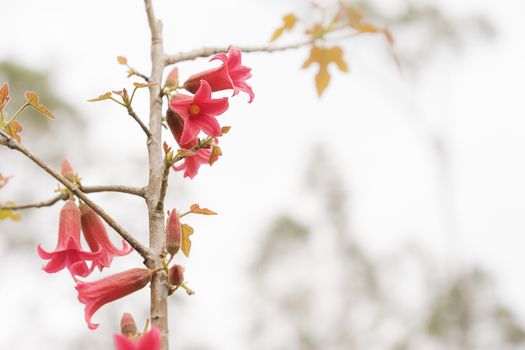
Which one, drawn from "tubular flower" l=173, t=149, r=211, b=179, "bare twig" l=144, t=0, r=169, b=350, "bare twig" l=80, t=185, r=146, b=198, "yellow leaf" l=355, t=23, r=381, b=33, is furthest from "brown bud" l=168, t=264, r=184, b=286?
"yellow leaf" l=355, t=23, r=381, b=33

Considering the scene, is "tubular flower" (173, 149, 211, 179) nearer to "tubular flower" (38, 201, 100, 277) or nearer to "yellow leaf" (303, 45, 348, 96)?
"tubular flower" (38, 201, 100, 277)

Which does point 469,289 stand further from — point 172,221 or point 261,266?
point 172,221

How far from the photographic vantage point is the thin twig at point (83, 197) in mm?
1017

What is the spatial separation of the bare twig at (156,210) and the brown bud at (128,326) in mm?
41

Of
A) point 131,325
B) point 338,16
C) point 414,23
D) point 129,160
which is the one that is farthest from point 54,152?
point 131,325

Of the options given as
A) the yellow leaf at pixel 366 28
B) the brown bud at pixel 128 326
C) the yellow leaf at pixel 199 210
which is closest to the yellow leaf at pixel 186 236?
the yellow leaf at pixel 199 210

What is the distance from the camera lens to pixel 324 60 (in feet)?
6.57

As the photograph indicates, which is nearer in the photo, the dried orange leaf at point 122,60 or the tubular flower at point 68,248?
the tubular flower at point 68,248

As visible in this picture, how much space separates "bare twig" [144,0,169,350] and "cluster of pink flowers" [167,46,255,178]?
1.6 inches

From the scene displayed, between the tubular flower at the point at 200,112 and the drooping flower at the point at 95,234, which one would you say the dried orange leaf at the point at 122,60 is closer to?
the tubular flower at the point at 200,112

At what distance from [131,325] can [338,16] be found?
129 centimetres

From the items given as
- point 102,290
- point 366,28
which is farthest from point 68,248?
point 366,28

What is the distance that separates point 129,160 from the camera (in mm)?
13070

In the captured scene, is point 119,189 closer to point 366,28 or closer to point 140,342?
point 140,342
